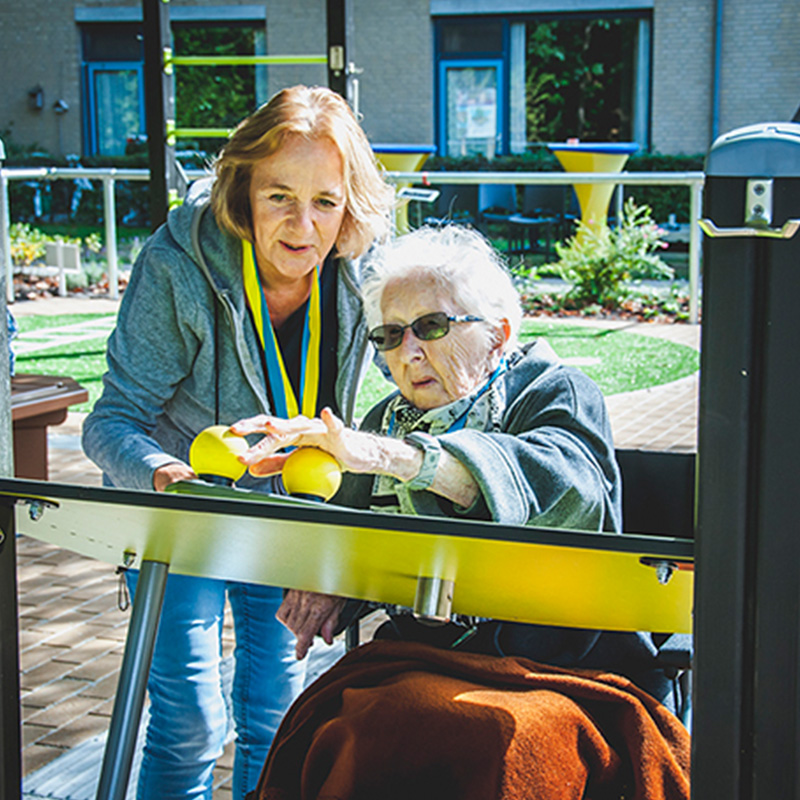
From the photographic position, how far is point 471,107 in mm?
19578

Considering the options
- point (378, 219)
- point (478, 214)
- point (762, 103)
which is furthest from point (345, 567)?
point (762, 103)

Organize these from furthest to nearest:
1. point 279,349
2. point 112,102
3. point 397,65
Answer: point 112,102 < point 397,65 < point 279,349

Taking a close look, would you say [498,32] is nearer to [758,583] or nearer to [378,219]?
[378,219]

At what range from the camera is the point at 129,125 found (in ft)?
69.8

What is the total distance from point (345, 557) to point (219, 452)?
0.23m

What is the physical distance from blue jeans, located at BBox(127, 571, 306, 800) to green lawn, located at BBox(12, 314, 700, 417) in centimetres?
391

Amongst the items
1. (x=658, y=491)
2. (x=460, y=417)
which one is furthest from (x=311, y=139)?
(x=658, y=491)

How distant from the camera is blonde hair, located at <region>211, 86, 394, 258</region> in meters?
1.96

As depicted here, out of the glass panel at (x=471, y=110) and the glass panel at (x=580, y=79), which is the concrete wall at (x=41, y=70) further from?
the glass panel at (x=580, y=79)

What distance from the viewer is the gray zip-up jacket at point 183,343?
1996mm

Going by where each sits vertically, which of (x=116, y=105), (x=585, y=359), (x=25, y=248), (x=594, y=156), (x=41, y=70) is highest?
(x=41, y=70)

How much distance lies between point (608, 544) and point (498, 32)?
19.4 metres

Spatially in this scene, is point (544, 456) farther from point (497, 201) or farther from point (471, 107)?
point (471, 107)

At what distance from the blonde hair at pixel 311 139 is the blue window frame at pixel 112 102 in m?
20.0
